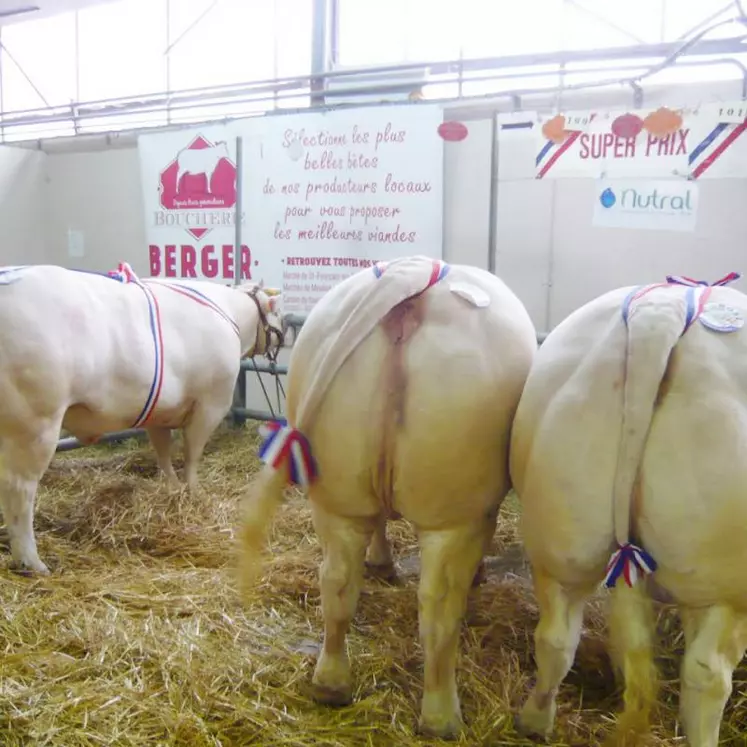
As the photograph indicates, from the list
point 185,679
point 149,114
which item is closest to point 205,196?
point 149,114

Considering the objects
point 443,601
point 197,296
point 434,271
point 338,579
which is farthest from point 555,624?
point 197,296

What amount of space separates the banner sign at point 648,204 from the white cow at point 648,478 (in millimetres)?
2222

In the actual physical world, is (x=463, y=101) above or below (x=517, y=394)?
above

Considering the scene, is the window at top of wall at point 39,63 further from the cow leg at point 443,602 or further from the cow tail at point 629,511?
the cow tail at point 629,511

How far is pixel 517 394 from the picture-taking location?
5.47 ft

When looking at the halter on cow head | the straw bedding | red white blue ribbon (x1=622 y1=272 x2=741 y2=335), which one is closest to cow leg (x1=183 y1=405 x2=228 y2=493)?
the straw bedding

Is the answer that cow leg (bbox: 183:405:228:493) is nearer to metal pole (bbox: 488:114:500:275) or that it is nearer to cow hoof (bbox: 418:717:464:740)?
metal pole (bbox: 488:114:500:275)

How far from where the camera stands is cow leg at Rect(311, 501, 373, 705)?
1776 mm

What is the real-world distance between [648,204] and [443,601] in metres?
2.60

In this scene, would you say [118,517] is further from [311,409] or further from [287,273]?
[287,273]

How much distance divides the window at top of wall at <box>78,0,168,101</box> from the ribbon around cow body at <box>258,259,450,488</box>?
19.3 feet

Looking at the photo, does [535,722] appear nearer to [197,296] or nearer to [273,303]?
[197,296]

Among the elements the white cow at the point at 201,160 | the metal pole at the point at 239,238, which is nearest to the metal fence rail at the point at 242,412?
the metal pole at the point at 239,238

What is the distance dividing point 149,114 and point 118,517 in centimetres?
463
